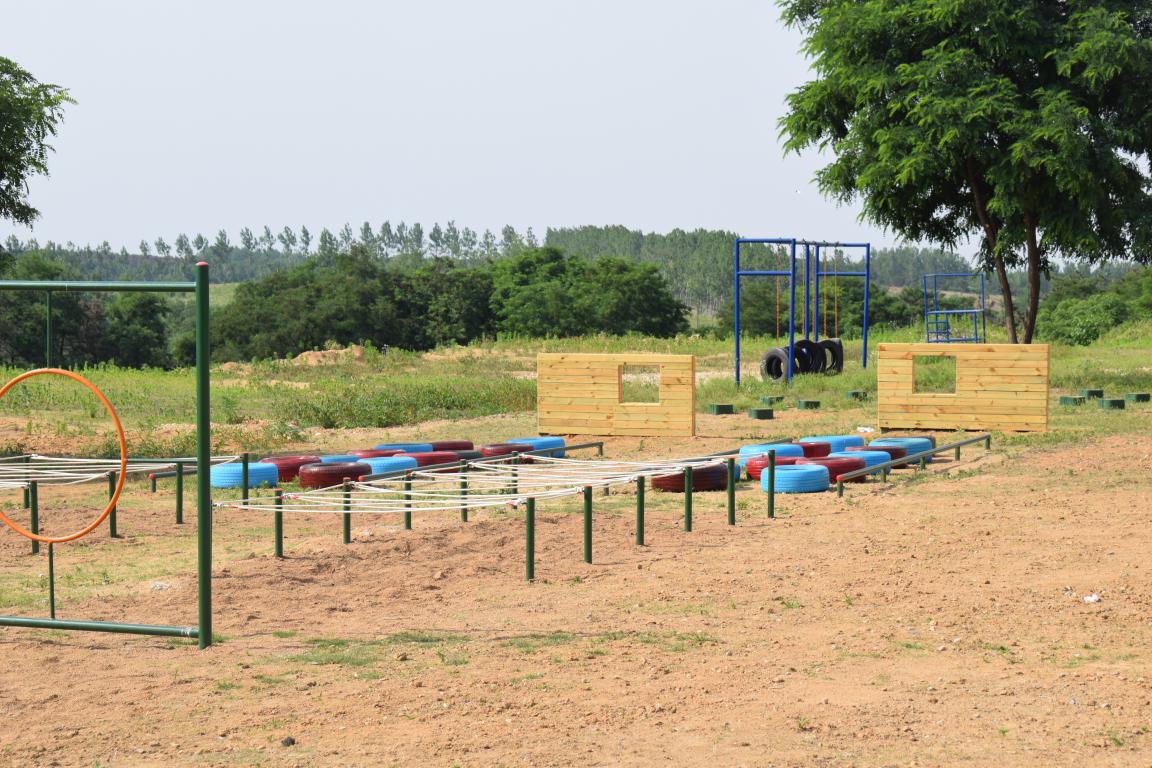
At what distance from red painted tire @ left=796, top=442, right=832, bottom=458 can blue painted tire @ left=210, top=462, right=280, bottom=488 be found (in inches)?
250

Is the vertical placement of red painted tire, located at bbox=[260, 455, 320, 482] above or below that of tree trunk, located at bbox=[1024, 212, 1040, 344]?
below

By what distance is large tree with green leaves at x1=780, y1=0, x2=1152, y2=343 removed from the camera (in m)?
26.9

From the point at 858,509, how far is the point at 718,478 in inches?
83.0

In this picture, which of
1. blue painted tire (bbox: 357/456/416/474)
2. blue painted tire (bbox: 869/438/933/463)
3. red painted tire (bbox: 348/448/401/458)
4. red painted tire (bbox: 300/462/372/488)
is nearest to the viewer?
red painted tire (bbox: 300/462/372/488)

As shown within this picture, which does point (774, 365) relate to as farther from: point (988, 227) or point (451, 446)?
point (451, 446)

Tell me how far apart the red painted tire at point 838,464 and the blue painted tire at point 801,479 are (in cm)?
34

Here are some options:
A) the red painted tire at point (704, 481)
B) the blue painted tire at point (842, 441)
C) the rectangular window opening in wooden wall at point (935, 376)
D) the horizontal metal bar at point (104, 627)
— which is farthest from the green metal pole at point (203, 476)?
the rectangular window opening in wooden wall at point (935, 376)

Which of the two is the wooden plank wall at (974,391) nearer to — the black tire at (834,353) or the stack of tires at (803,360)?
the stack of tires at (803,360)

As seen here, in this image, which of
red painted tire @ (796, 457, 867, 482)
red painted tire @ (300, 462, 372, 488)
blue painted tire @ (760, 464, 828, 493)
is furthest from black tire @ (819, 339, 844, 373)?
Result: red painted tire @ (300, 462, 372, 488)

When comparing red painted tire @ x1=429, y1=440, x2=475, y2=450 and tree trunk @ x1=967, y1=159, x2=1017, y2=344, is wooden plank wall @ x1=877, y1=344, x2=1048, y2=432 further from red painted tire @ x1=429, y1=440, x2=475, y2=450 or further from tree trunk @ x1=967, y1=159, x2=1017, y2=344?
tree trunk @ x1=967, y1=159, x2=1017, y2=344

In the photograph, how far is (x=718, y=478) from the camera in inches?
555

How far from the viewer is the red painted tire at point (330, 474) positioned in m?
14.0

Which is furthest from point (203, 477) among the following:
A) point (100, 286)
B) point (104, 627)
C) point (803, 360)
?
point (803, 360)

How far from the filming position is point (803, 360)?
98.5 ft
